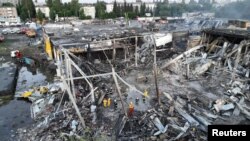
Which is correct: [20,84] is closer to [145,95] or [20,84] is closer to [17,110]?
[17,110]

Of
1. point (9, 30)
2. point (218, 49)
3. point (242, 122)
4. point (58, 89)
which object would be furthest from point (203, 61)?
point (9, 30)

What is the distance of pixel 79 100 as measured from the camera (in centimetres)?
1298

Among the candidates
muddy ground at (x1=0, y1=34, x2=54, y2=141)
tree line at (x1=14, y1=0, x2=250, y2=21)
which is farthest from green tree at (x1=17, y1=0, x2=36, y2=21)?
muddy ground at (x1=0, y1=34, x2=54, y2=141)

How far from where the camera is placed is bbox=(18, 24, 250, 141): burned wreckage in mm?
10242

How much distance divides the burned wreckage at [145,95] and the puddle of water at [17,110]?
49cm

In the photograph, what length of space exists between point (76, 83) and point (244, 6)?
201 feet

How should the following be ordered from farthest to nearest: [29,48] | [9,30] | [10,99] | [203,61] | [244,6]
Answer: [244,6] < [9,30] < [29,48] < [203,61] < [10,99]

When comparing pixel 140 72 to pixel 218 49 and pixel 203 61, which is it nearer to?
pixel 203 61

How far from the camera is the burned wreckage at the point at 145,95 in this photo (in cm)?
1024

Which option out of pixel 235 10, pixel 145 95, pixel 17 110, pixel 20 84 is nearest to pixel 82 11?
pixel 235 10

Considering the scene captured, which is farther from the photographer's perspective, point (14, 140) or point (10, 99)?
point (10, 99)

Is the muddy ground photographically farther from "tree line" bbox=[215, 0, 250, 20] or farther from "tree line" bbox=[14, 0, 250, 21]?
"tree line" bbox=[215, 0, 250, 20]

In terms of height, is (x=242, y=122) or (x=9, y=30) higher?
(x=9, y=30)

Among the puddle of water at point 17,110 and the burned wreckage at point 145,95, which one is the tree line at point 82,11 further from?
the puddle of water at point 17,110
